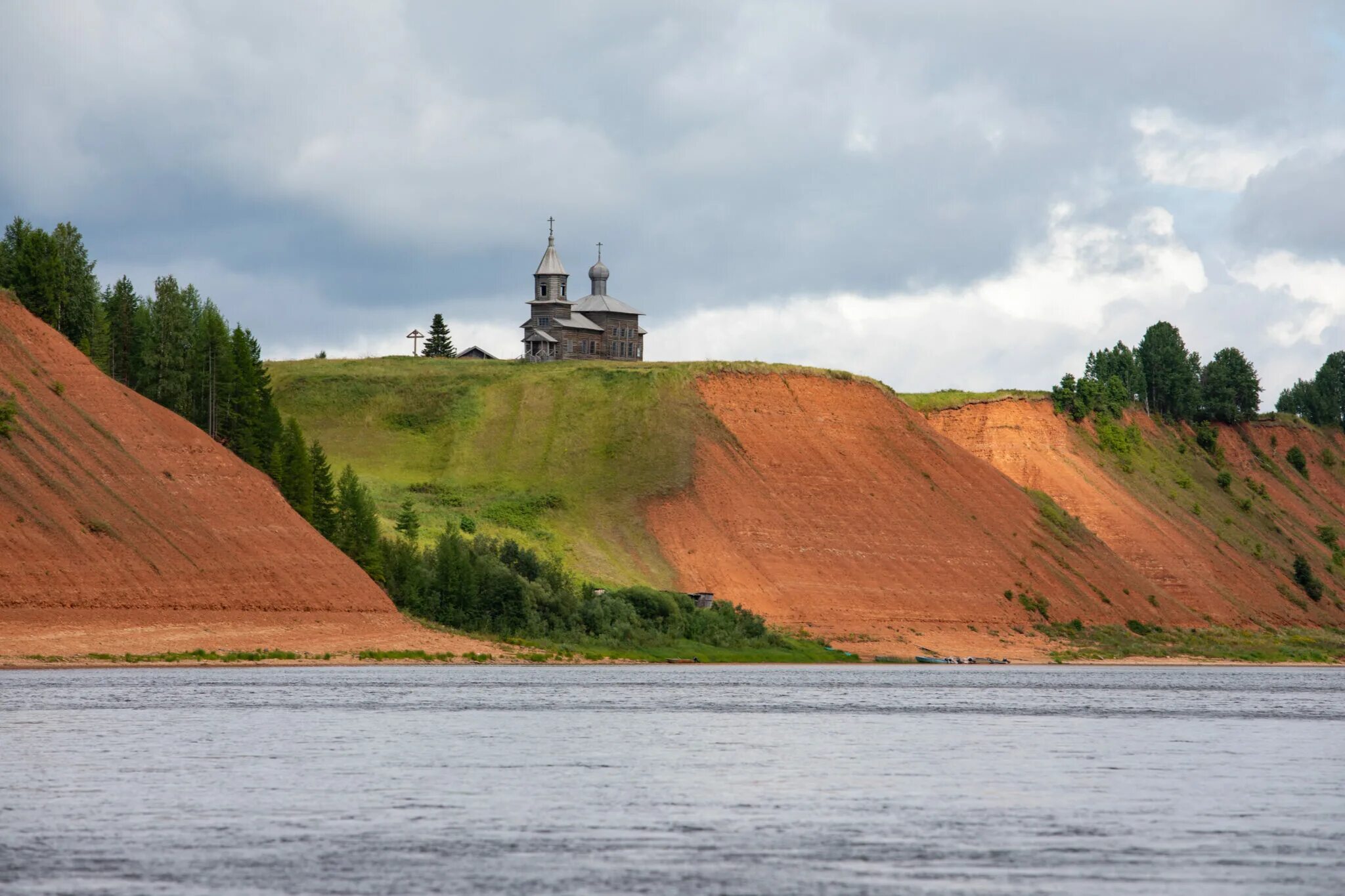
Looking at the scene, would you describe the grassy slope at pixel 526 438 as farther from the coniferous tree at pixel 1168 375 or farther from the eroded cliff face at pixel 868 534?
the coniferous tree at pixel 1168 375

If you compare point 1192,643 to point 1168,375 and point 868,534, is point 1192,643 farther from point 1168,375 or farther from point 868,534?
point 1168,375

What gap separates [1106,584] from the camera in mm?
125938

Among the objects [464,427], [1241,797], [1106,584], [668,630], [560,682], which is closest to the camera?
[1241,797]

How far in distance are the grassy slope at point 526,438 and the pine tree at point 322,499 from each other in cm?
799

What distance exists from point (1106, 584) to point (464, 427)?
53.3 metres

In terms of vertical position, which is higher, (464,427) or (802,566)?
(464,427)

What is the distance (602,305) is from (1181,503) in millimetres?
59917

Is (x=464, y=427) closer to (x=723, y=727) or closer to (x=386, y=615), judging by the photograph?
(x=386, y=615)

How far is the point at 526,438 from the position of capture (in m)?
130

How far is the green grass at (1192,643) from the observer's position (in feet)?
377

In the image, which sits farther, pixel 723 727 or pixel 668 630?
pixel 668 630

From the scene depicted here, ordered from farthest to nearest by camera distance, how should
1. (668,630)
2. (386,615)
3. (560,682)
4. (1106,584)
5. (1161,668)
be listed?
(1106,584) < (1161,668) < (668,630) < (386,615) < (560,682)

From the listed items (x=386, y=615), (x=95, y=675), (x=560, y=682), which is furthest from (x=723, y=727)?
(x=386, y=615)

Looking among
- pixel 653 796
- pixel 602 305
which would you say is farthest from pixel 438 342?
pixel 653 796
